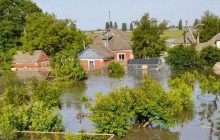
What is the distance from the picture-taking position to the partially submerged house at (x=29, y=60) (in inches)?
1976

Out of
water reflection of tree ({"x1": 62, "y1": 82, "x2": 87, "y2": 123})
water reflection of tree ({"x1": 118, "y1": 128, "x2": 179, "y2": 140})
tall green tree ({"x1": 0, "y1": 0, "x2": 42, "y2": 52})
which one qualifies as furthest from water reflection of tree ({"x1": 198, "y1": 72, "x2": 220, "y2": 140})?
tall green tree ({"x1": 0, "y1": 0, "x2": 42, "y2": 52})

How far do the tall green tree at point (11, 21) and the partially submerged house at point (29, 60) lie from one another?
113 inches

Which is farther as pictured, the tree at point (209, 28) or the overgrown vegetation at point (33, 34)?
the tree at point (209, 28)

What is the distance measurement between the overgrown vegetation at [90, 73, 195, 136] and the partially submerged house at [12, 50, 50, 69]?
104 feet

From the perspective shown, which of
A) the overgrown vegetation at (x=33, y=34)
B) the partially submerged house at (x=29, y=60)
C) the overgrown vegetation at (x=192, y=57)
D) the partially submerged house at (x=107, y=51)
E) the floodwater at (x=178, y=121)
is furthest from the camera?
the overgrown vegetation at (x=33, y=34)

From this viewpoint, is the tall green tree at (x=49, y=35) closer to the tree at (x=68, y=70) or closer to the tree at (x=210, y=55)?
the tree at (x=68, y=70)

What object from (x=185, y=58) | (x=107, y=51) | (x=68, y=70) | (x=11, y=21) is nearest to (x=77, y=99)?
(x=68, y=70)

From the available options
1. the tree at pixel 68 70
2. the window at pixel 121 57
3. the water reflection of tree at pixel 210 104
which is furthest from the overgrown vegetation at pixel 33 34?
the water reflection of tree at pixel 210 104

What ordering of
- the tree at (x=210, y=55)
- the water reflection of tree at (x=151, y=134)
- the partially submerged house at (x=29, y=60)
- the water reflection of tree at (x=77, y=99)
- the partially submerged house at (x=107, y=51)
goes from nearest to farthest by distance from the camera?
1. the water reflection of tree at (x=151, y=134)
2. the water reflection of tree at (x=77, y=99)
3. the tree at (x=210, y=55)
4. the partially submerged house at (x=107, y=51)
5. the partially submerged house at (x=29, y=60)

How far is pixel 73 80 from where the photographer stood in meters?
36.9

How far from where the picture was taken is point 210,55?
147 ft

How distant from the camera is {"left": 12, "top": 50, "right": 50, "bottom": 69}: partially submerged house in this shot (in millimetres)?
50188

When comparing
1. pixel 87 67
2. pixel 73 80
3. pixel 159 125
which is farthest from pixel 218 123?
pixel 87 67

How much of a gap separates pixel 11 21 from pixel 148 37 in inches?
653
